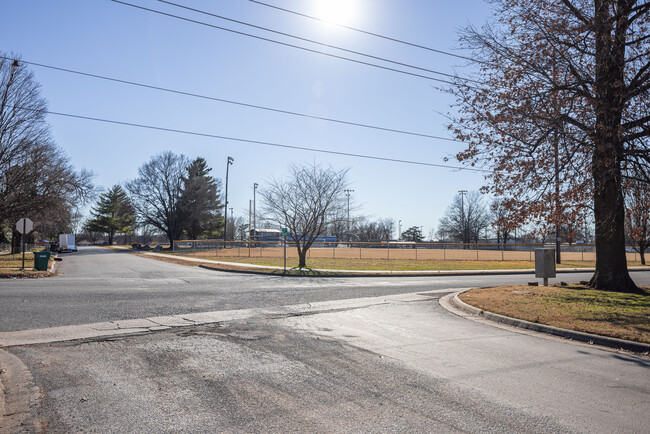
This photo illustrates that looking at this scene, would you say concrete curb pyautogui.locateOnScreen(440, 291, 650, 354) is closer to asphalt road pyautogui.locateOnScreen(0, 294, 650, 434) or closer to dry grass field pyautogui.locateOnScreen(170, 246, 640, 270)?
asphalt road pyautogui.locateOnScreen(0, 294, 650, 434)

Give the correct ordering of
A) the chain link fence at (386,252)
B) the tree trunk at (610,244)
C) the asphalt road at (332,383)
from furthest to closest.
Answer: the chain link fence at (386,252), the tree trunk at (610,244), the asphalt road at (332,383)

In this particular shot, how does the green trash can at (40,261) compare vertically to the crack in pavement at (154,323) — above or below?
above

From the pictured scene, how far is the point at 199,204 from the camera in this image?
240ft

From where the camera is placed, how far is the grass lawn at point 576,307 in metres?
8.58

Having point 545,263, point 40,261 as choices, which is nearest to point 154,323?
point 545,263

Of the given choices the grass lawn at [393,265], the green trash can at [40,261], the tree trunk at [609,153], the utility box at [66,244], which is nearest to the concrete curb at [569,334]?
the tree trunk at [609,153]

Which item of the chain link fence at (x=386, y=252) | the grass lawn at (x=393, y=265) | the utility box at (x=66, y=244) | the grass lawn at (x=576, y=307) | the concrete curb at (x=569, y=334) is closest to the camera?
the concrete curb at (x=569, y=334)

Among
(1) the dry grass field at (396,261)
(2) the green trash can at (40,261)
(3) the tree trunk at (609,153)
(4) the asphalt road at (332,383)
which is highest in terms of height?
(3) the tree trunk at (609,153)

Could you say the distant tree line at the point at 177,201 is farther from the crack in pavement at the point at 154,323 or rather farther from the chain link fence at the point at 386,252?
the crack in pavement at the point at 154,323

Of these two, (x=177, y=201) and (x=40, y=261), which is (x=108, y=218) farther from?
(x=40, y=261)

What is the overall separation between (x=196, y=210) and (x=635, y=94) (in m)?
67.6

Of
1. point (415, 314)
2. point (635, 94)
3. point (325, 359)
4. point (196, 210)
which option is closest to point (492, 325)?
point (415, 314)

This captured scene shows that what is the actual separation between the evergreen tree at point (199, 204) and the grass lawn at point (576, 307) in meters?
64.1

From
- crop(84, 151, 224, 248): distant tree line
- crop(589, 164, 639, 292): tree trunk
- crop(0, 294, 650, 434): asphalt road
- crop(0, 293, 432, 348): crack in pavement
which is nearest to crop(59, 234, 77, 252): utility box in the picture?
crop(84, 151, 224, 248): distant tree line
